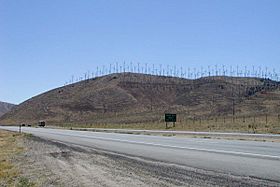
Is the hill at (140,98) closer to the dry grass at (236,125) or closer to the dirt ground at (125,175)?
the dry grass at (236,125)

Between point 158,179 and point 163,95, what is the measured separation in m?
154

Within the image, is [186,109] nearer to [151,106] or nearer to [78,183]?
[151,106]

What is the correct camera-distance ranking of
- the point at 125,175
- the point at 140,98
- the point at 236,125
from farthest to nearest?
1. the point at 140,98
2. the point at 236,125
3. the point at 125,175

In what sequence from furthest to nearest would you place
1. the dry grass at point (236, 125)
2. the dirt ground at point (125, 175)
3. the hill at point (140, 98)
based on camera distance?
1. the hill at point (140, 98)
2. the dry grass at point (236, 125)
3. the dirt ground at point (125, 175)

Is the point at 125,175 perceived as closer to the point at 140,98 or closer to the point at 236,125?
the point at 236,125

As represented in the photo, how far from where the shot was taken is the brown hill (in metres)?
137

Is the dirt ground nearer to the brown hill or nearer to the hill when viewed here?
the hill

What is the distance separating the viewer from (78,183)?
12859mm

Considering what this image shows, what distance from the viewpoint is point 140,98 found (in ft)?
536

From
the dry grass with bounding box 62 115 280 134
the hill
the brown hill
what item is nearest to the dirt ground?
the dry grass with bounding box 62 115 280 134

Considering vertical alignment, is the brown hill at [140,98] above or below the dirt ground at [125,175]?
above

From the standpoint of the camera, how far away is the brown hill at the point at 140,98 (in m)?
137

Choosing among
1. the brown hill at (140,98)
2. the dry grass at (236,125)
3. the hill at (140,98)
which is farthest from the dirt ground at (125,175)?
the brown hill at (140,98)

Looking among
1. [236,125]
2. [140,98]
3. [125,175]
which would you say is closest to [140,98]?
[140,98]
